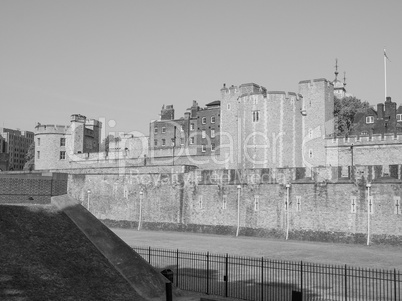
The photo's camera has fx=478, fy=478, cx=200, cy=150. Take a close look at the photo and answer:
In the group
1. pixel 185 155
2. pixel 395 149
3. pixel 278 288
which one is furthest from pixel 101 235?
pixel 185 155

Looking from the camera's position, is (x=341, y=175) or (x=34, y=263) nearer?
(x=34, y=263)

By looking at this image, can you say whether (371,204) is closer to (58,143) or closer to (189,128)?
(58,143)

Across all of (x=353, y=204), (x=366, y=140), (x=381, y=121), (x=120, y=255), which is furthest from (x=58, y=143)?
(x=120, y=255)

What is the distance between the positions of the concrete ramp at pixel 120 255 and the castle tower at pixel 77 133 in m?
52.5

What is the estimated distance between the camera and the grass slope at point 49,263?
41.1ft

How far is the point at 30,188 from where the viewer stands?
667 inches

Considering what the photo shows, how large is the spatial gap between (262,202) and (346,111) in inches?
1547

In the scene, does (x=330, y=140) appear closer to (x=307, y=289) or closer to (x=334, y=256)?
(x=334, y=256)

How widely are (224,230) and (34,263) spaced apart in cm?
2661

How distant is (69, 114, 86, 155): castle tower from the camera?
68.2 metres

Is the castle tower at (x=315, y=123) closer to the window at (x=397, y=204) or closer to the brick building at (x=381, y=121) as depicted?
the brick building at (x=381, y=121)

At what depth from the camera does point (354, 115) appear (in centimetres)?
7162

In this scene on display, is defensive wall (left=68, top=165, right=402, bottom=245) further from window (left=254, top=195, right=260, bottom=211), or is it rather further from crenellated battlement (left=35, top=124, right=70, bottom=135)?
crenellated battlement (left=35, top=124, right=70, bottom=135)

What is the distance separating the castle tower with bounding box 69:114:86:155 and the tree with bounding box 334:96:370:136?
36.3m
